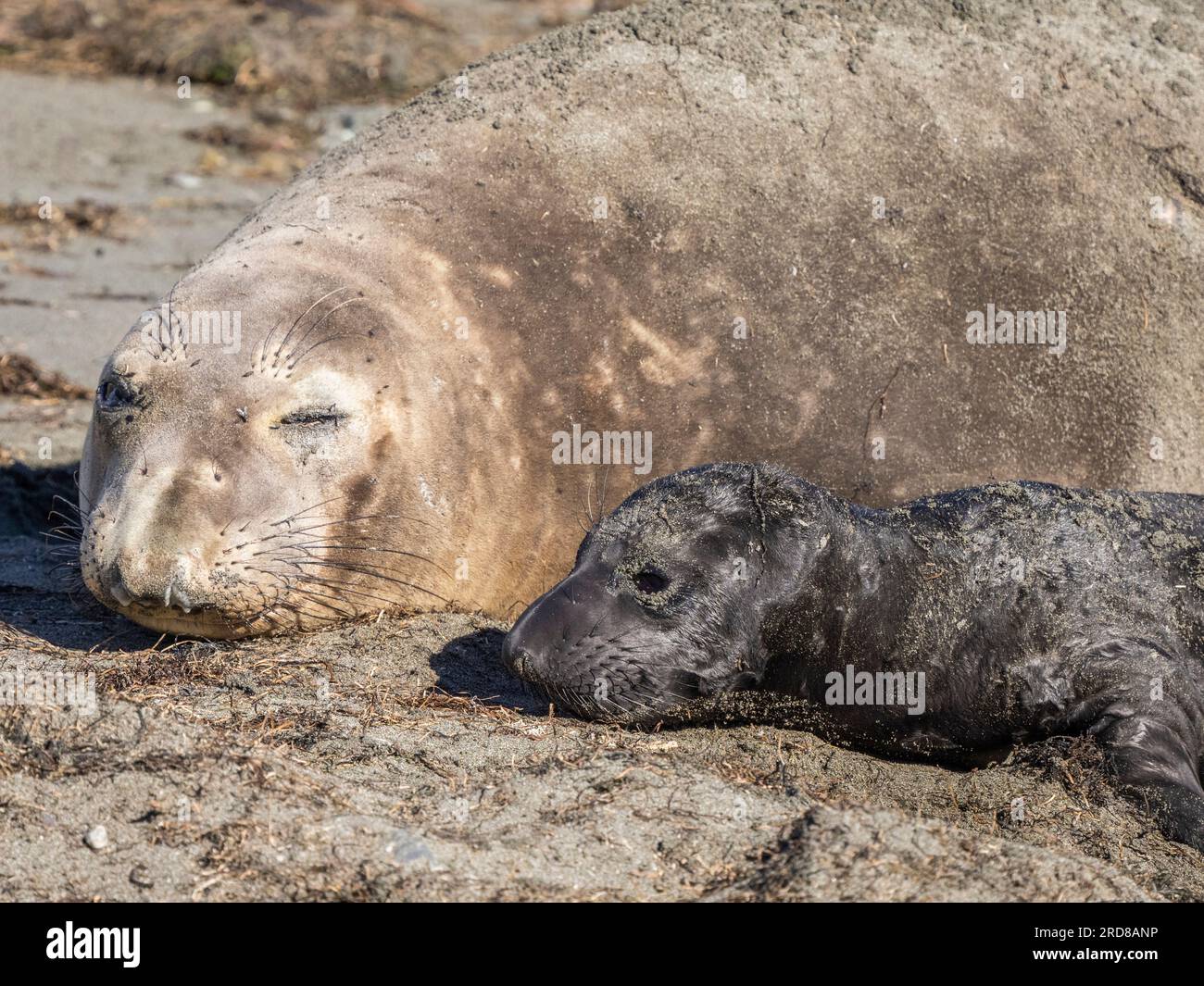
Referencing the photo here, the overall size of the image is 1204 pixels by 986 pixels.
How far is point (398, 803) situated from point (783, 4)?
3717 mm

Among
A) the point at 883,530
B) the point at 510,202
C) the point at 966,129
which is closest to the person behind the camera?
the point at 883,530

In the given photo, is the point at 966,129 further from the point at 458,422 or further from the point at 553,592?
the point at 553,592

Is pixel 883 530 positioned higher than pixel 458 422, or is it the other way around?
pixel 458 422

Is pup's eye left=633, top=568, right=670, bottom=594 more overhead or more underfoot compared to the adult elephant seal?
more underfoot

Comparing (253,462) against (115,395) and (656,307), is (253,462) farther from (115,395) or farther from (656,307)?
(656,307)

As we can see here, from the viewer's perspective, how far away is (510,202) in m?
5.36

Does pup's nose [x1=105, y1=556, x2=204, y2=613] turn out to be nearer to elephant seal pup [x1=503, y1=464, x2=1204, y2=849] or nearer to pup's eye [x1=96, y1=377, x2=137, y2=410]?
pup's eye [x1=96, y1=377, x2=137, y2=410]

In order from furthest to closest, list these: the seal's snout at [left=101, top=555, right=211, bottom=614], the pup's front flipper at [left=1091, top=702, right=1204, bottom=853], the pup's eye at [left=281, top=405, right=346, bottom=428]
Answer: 1. the pup's eye at [left=281, top=405, right=346, bottom=428]
2. the seal's snout at [left=101, top=555, right=211, bottom=614]
3. the pup's front flipper at [left=1091, top=702, right=1204, bottom=853]

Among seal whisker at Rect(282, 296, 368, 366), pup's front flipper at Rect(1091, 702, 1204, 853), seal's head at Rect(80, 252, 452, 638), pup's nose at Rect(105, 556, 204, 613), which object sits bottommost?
pup's front flipper at Rect(1091, 702, 1204, 853)

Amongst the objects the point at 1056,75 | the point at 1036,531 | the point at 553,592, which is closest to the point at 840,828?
the point at 553,592

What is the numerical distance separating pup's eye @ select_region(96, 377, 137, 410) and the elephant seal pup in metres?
1.38

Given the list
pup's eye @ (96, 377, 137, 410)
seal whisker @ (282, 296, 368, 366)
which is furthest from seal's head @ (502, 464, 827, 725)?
pup's eye @ (96, 377, 137, 410)

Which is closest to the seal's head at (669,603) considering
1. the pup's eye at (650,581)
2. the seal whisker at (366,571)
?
the pup's eye at (650,581)

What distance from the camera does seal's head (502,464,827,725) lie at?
4141 mm
